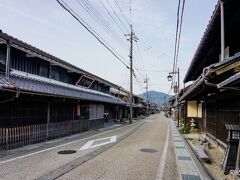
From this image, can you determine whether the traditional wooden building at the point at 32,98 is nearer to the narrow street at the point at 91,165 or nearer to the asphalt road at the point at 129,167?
the narrow street at the point at 91,165

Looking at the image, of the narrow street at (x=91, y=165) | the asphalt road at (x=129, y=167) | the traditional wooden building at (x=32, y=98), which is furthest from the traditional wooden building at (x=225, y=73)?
the traditional wooden building at (x=32, y=98)

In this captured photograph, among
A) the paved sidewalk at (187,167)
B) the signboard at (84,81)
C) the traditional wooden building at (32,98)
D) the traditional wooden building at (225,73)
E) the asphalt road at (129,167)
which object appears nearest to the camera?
the traditional wooden building at (225,73)

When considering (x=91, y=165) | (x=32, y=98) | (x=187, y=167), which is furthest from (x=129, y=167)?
(x=32, y=98)

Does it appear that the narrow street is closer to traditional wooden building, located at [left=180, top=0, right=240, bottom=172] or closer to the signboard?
traditional wooden building, located at [left=180, top=0, right=240, bottom=172]

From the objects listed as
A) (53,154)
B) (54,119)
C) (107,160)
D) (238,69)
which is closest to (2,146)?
(53,154)

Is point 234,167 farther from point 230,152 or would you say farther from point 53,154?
point 53,154

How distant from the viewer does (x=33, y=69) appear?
18.1 metres

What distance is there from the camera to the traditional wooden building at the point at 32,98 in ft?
43.3

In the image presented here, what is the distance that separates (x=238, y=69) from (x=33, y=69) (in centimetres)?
1456

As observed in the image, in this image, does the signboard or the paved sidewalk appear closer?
the paved sidewalk

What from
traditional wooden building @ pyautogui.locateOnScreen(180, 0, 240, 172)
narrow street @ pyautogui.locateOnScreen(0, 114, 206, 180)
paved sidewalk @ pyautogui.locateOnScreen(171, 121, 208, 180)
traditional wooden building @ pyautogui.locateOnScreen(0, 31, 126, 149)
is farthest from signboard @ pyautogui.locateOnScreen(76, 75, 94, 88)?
paved sidewalk @ pyautogui.locateOnScreen(171, 121, 208, 180)

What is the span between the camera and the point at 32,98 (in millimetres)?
15500

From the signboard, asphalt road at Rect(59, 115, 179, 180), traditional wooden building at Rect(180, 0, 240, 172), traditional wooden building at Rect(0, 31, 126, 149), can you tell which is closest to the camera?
traditional wooden building at Rect(180, 0, 240, 172)

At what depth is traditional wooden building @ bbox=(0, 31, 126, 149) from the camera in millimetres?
13211
